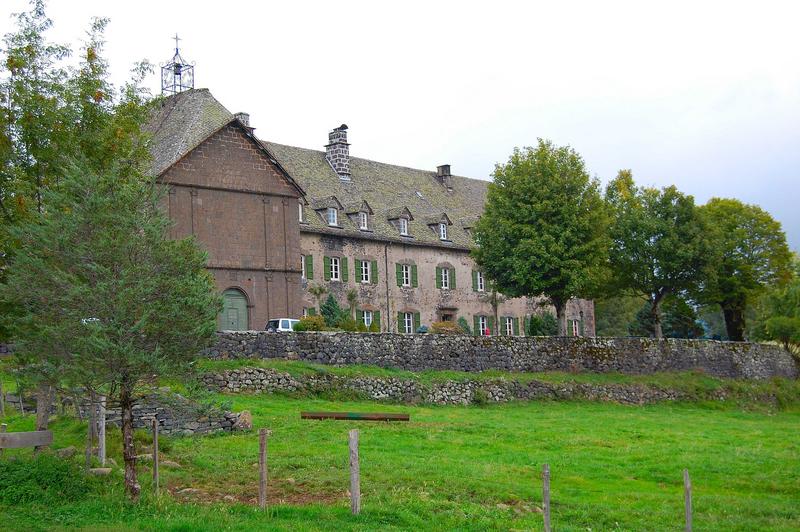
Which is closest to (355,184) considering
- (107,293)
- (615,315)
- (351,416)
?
(351,416)

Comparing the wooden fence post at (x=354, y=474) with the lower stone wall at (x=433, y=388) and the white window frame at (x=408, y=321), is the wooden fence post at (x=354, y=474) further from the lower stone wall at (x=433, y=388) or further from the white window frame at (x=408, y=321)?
the white window frame at (x=408, y=321)

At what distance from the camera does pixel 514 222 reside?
48469 millimetres

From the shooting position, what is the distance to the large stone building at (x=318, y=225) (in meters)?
42.3

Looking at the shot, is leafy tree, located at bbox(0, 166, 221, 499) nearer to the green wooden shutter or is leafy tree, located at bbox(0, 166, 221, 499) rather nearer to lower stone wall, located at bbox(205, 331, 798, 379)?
lower stone wall, located at bbox(205, 331, 798, 379)

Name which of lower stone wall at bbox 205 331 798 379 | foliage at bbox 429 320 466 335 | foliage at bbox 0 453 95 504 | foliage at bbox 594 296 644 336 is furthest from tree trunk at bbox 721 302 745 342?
foliage at bbox 0 453 95 504

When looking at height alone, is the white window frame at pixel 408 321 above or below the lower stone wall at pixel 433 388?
above

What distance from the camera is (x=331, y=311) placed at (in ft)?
162

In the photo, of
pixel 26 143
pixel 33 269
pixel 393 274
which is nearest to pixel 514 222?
pixel 393 274

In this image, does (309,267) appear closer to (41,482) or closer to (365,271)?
(365,271)

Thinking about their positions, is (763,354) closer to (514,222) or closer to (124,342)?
(514,222)

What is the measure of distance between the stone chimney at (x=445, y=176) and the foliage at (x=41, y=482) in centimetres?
4854

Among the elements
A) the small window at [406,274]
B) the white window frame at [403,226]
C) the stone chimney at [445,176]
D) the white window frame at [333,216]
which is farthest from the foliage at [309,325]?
the stone chimney at [445,176]

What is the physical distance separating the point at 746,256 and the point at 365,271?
2485 centimetres

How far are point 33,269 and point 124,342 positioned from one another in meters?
2.10
